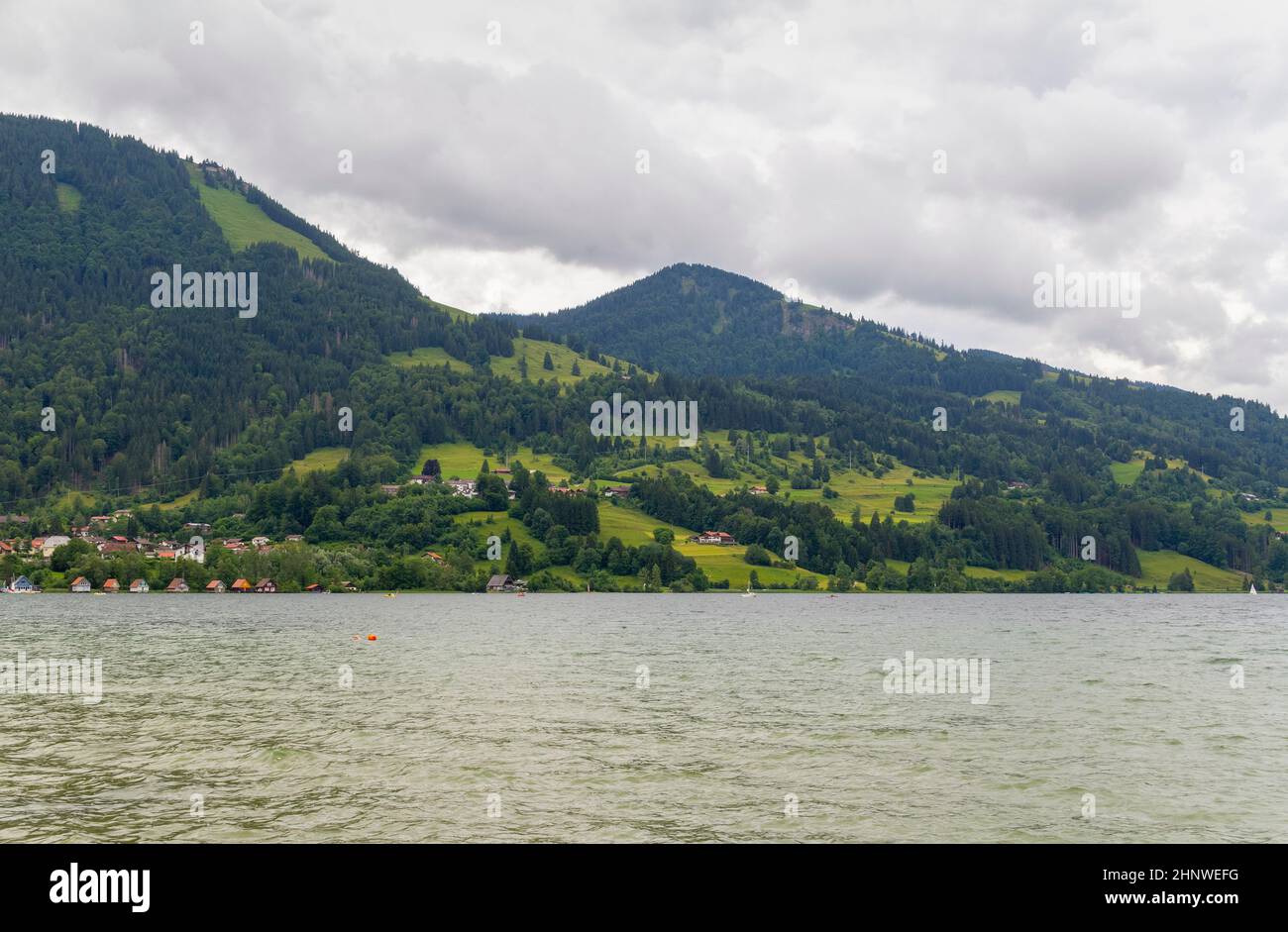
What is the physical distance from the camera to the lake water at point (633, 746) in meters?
32.7

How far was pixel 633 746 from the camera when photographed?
4553 cm

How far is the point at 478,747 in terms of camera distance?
44.8m

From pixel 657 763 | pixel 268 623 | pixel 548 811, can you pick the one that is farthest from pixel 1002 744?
pixel 268 623

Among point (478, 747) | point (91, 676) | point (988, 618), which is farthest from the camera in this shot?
point (988, 618)

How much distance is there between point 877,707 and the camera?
192 feet

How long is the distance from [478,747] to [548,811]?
11859mm

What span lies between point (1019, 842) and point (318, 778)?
24.1 metres

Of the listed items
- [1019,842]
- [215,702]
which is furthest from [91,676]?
[1019,842]

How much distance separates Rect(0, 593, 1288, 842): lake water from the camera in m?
32.7
